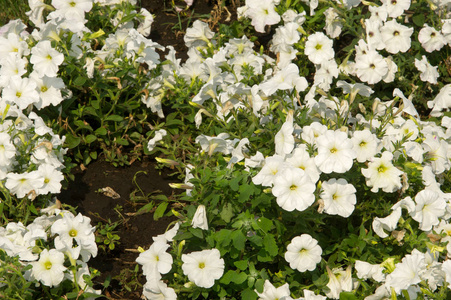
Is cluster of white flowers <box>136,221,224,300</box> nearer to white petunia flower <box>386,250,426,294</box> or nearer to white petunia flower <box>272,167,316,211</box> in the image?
white petunia flower <box>272,167,316,211</box>

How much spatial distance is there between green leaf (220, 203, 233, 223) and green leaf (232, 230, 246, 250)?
102 mm

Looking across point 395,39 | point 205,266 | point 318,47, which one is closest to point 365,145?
point 205,266

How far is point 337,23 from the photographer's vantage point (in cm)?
426

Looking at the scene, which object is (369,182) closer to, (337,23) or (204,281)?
(204,281)

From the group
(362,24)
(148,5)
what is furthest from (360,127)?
(148,5)

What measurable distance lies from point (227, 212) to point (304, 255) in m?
0.45

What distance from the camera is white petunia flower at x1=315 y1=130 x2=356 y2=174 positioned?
273 cm

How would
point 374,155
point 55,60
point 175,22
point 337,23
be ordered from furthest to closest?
point 175,22 → point 337,23 → point 55,60 → point 374,155

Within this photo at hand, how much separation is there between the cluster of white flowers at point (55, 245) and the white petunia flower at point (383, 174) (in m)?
1.56

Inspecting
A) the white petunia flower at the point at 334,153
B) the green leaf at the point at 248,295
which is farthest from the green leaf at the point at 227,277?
the white petunia flower at the point at 334,153

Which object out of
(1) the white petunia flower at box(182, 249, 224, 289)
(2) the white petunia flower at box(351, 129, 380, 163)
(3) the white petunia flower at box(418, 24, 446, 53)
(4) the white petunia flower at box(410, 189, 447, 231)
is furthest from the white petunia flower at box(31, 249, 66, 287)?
(3) the white petunia flower at box(418, 24, 446, 53)

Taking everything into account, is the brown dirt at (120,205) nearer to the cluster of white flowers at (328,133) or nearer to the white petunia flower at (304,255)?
the cluster of white flowers at (328,133)

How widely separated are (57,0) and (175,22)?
→ 1.24 meters

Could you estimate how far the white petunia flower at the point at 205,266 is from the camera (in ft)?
9.07
